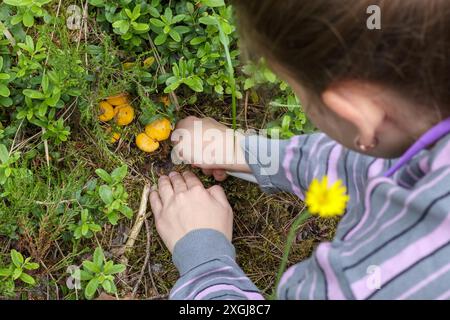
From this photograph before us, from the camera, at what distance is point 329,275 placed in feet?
4.49

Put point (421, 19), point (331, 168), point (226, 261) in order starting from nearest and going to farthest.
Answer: point (421, 19) → point (331, 168) → point (226, 261)

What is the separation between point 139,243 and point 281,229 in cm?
51

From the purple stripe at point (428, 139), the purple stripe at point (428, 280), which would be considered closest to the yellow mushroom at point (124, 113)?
the purple stripe at point (428, 139)

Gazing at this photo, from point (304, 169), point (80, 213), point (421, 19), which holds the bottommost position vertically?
point (80, 213)

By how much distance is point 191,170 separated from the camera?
209 cm

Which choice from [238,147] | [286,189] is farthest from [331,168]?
[238,147]

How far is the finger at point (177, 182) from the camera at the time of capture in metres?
2.02

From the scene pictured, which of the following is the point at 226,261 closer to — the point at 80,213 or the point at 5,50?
the point at 80,213

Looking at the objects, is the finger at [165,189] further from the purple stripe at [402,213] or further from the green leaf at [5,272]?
the purple stripe at [402,213]

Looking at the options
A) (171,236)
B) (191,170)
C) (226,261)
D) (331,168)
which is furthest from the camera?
(191,170)

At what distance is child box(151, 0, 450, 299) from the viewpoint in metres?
1.09

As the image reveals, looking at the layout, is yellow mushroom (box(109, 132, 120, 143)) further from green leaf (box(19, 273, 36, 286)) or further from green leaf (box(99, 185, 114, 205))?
green leaf (box(19, 273, 36, 286))

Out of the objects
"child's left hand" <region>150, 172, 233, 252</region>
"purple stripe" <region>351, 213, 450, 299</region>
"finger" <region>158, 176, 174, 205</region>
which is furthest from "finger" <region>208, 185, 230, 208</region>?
"purple stripe" <region>351, 213, 450, 299</region>

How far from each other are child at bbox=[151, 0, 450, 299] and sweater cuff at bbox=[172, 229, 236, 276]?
0.13 meters
